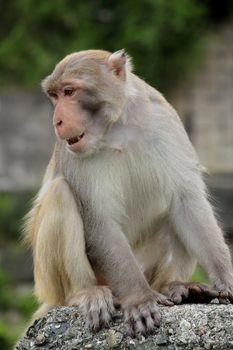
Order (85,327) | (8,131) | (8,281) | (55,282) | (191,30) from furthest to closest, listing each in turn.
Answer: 1. (191,30)
2. (8,131)
3. (8,281)
4. (55,282)
5. (85,327)

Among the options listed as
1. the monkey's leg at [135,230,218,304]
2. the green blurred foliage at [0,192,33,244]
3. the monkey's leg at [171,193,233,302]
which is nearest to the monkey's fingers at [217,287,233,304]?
the monkey's leg at [171,193,233,302]

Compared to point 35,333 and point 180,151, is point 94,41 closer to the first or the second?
point 180,151

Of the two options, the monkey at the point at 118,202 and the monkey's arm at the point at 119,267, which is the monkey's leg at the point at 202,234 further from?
the monkey's arm at the point at 119,267

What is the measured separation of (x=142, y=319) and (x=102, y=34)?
723 inches

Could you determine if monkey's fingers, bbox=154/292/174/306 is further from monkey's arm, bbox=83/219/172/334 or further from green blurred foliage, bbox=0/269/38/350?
green blurred foliage, bbox=0/269/38/350

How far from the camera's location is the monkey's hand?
6566 mm

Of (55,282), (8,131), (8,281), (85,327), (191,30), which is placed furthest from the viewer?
(191,30)

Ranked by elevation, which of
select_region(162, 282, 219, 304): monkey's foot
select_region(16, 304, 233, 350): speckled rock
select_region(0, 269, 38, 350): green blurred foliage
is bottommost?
select_region(16, 304, 233, 350): speckled rock

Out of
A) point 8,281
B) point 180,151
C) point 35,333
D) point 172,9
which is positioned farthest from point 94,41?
point 35,333

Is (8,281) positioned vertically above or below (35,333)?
above

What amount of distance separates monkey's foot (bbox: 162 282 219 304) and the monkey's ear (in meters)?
1.55

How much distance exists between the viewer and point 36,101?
23062 mm

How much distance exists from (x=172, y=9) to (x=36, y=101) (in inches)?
138

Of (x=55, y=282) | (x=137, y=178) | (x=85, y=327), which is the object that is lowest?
(x=85, y=327)
